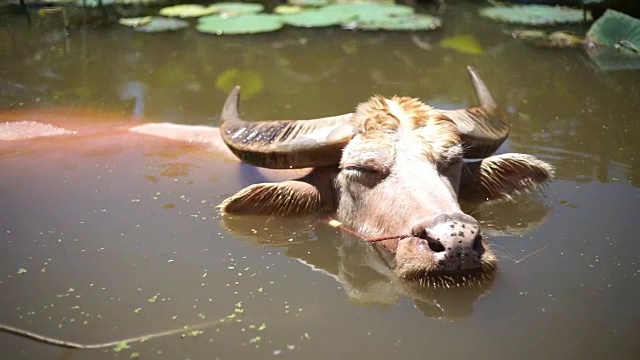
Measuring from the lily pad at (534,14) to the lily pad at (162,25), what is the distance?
431 centimetres

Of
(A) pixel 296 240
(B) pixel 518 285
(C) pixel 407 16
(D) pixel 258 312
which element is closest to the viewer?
(D) pixel 258 312

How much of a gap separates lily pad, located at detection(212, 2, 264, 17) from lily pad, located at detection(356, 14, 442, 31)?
1757 millimetres

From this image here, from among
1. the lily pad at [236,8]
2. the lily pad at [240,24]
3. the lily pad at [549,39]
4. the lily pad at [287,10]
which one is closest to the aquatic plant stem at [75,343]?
the lily pad at [240,24]

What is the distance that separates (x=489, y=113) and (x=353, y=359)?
205cm

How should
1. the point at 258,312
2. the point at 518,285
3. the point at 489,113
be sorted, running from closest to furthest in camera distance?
the point at 258,312 < the point at 518,285 < the point at 489,113

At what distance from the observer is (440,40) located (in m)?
8.14

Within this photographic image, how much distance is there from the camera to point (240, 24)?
8500 mm

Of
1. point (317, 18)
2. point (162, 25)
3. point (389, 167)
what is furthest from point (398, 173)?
point (162, 25)

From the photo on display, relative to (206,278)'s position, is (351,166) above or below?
above

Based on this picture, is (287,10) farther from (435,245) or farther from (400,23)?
(435,245)

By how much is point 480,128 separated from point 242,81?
10.9 ft

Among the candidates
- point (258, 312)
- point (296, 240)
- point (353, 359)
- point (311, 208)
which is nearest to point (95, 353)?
point (258, 312)

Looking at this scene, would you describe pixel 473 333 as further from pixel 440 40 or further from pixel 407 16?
pixel 407 16

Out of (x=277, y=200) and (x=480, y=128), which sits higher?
(x=480, y=128)
